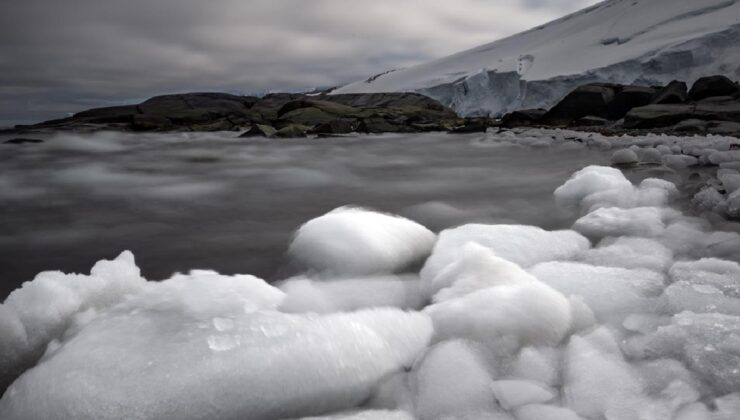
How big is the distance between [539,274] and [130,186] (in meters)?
4.14

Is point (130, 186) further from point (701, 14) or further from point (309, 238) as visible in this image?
point (701, 14)

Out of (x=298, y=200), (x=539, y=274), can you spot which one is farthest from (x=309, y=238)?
(x=298, y=200)

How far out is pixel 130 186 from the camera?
429 centimetres

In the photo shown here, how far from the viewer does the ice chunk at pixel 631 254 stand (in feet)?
5.16

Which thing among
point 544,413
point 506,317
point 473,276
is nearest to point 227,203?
point 473,276

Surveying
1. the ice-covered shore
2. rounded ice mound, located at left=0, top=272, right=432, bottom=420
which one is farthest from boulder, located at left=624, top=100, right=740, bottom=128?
rounded ice mound, located at left=0, top=272, right=432, bottom=420

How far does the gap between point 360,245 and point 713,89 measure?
16.3 metres

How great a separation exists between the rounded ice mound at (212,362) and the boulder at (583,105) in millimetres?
16700

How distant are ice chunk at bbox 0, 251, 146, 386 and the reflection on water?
0.45 meters

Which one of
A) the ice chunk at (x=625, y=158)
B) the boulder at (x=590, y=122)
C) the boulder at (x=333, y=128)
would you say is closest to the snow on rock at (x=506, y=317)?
the ice chunk at (x=625, y=158)

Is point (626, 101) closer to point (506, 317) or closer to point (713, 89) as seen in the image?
point (713, 89)

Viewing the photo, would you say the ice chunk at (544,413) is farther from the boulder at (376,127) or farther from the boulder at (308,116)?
the boulder at (308,116)

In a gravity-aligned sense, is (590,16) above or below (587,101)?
above

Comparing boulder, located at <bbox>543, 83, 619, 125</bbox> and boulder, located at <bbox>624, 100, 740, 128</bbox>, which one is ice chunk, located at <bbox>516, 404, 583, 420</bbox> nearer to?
boulder, located at <bbox>624, 100, 740, 128</bbox>
